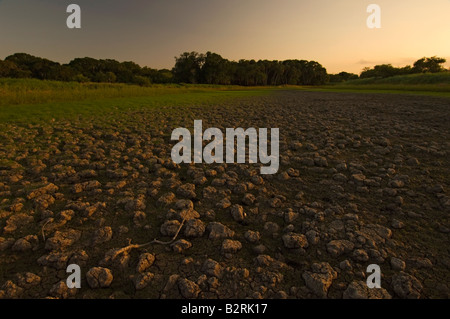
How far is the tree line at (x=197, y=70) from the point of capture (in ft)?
156

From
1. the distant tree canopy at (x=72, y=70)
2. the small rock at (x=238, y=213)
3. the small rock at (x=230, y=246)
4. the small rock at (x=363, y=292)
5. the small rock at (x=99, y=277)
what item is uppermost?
the distant tree canopy at (x=72, y=70)

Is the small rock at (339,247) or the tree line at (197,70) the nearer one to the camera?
the small rock at (339,247)

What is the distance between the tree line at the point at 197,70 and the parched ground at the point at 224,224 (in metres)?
46.3

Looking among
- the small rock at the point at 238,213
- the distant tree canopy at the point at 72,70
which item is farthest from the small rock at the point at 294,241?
the distant tree canopy at the point at 72,70

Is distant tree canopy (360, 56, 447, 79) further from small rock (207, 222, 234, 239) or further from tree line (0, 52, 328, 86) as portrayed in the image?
small rock (207, 222, 234, 239)

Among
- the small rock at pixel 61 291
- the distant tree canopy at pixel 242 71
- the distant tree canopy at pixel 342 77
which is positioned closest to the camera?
the small rock at pixel 61 291

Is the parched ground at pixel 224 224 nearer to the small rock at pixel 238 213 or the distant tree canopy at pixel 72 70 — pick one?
the small rock at pixel 238 213

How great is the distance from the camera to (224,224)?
263cm

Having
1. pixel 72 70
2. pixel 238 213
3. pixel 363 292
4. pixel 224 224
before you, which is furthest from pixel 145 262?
pixel 72 70

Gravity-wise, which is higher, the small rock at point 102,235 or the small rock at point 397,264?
the small rock at point 102,235

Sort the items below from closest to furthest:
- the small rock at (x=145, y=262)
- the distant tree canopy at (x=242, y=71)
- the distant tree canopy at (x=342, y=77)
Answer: the small rock at (x=145, y=262) < the distant tree canopy at (x=242, y=71) < the distant tree canopy at (x=342, y=77)

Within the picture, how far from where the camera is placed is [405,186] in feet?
11.4
